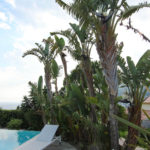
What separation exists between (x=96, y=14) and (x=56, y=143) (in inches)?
241

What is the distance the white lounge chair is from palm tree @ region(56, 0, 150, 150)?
278 cm

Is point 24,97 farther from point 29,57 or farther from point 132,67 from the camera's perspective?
point 132,67

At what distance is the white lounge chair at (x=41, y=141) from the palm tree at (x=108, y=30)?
109 inches

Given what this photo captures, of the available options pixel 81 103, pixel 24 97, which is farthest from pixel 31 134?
pixel 81 103

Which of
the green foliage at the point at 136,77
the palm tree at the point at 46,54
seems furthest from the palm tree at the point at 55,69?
the green foliage at the point at 136,77

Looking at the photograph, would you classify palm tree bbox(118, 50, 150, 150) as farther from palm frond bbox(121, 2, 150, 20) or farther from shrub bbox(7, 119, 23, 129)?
shrub bbox(7, 119, 23, 129)

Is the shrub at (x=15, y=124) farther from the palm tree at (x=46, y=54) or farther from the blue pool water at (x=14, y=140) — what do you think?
the palm tree at (x=46, y=54)

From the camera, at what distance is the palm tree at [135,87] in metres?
5.62

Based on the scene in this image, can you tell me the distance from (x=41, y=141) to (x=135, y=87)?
181 inches

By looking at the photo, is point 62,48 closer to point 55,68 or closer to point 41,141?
point 55,68

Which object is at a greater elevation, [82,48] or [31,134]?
[82,48]

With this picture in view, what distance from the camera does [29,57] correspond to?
1303cm

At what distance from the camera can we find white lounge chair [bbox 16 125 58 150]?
662 cm

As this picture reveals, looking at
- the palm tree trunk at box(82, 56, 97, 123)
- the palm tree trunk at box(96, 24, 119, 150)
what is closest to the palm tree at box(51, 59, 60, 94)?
the palm tree trunk at box(82, 56, 97, 123)
